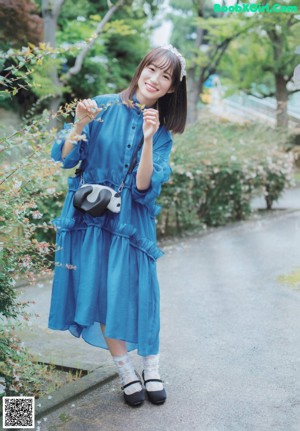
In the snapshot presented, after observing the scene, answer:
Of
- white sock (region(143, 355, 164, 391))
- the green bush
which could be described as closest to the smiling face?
white sock (region(143, 355, 164, 391))

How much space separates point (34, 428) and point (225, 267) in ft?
12.4

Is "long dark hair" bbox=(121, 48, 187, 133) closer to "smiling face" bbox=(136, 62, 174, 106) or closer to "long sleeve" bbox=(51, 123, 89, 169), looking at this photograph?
"smiling face" bbox=(136, 62, 174, 106)

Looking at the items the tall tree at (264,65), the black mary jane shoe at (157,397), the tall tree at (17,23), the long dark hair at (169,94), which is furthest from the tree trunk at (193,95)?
the black mary jane shoe at (157,397)

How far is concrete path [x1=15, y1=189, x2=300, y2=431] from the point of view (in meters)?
2.69

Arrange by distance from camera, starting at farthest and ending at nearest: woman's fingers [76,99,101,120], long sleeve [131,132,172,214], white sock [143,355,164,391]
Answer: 1. white sock [143,355,164,391]
2. long sleeve [131,132,172,214]
3. woman's fingers [76,99,101,120]

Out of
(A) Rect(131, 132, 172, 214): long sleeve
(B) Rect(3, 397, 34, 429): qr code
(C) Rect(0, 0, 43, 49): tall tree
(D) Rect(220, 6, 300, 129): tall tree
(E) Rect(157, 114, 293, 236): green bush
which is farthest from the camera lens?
(D) Rect(220, 6, 300, 129): tall tree

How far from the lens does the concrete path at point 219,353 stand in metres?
2.69

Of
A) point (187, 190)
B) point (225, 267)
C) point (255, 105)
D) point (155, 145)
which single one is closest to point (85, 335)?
point (155, 145)

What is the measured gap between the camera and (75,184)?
2.96m

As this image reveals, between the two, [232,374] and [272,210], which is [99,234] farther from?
[272,210]

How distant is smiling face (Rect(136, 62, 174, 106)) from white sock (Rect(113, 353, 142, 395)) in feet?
4.01

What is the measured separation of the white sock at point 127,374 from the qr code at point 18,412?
1.60 ft

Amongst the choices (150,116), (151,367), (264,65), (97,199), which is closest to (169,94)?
(150,116)

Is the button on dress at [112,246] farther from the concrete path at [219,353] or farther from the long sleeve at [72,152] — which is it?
the concrete path at [219,353]
